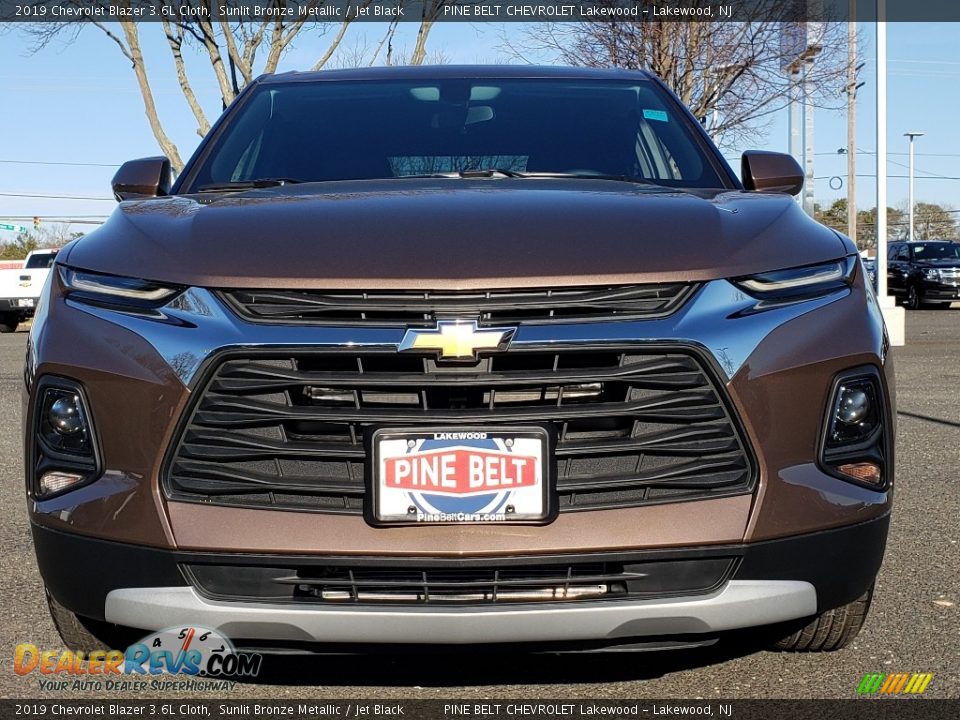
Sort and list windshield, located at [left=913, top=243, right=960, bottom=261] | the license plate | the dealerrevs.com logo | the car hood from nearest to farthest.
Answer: the license plate < the car hood < the dealerrevs.com logo < windshield, located at [left=913, top=243, right=960, bottom=261]

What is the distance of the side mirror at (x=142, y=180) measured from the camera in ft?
13.0

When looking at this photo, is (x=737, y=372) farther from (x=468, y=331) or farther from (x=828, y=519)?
(x=468, y=331)

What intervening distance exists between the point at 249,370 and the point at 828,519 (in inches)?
50.9

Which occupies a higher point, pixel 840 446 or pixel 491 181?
pixel 491 181

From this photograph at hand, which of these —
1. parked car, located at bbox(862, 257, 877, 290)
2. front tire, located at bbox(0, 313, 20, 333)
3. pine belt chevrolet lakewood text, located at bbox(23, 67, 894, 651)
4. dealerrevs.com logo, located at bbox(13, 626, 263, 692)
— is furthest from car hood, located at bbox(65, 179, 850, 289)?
front tire, located at bbox(0, 313, 20, 333)

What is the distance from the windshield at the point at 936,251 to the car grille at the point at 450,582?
31357 mm

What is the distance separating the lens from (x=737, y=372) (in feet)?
8.84

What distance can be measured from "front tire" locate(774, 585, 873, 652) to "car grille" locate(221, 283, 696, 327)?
1.09m

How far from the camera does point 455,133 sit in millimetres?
4223

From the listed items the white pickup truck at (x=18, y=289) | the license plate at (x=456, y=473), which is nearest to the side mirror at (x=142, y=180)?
the license plate at (x=456, y=473)

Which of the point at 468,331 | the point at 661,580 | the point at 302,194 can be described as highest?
the point at 302,194

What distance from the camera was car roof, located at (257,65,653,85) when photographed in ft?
14.9

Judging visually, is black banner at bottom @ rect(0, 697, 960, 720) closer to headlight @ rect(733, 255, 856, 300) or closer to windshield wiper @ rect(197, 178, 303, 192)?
headlight @ rect(733, 255, 856, 300)

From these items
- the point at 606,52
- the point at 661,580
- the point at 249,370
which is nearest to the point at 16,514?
the point at 249,370
